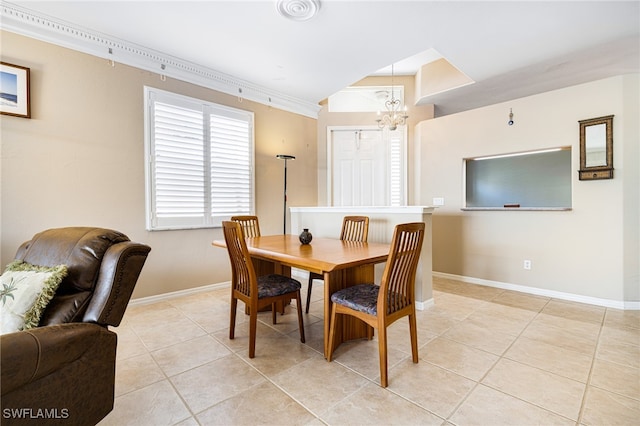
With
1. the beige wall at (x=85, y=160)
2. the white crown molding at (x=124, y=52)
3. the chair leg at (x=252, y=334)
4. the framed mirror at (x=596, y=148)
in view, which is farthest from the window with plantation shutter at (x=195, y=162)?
the framed mirror at (x=596, y=148)

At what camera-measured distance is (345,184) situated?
514 cm

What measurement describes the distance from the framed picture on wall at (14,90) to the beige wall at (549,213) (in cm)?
490

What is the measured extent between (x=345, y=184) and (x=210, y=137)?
2.47 m

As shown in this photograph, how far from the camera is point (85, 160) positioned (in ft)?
9.29

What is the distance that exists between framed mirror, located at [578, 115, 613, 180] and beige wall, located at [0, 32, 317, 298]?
4524mm

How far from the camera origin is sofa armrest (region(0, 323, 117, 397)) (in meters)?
0.94

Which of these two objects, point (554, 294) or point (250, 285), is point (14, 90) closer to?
point (250, 285)

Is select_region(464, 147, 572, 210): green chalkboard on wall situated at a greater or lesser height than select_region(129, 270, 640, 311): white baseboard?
greater

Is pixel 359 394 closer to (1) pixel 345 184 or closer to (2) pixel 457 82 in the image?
(1) pixel 345 184

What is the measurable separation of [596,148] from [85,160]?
218 inches

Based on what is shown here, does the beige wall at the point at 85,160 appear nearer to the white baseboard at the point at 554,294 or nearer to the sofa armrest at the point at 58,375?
the sofa armrest at the point at 58,375

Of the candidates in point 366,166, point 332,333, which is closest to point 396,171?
point 366,166

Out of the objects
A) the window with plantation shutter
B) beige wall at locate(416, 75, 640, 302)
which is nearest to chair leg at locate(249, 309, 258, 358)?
the window with plantation shutter

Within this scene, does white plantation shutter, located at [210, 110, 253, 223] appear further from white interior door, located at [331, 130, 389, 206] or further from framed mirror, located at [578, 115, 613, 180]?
framed mirror, located at [578, 115, 613, 180]
